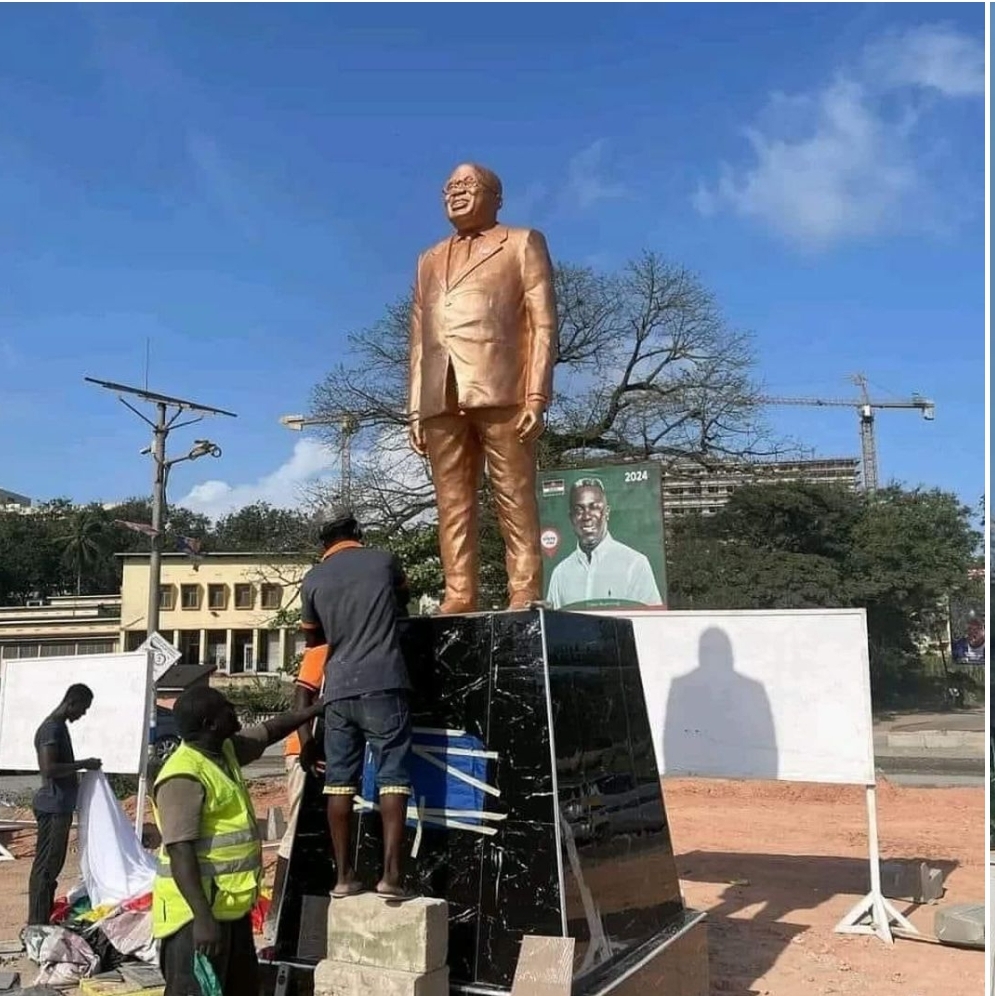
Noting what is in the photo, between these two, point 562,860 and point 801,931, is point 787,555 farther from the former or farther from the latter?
point 562,860

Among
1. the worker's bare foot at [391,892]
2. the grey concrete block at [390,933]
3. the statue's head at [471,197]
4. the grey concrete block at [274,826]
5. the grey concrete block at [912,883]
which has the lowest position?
the grey concrete block at [274,826]

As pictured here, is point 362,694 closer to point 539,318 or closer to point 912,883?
point 539,318

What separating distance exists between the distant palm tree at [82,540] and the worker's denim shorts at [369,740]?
5005 cm

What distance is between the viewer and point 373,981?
3574mm

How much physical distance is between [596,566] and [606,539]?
37 cm

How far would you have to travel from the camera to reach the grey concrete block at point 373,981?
139 inches

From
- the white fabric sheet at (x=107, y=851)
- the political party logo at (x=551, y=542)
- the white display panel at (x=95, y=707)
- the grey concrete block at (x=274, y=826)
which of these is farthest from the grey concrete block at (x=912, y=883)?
the political party logo at (x=551, y=542)

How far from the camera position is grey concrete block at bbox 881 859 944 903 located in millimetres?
6988

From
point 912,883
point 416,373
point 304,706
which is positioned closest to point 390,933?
point 304,706

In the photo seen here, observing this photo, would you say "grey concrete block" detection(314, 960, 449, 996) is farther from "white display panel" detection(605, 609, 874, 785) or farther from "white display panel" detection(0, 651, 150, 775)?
"white display panel" detection(0, 651, 150, 775)

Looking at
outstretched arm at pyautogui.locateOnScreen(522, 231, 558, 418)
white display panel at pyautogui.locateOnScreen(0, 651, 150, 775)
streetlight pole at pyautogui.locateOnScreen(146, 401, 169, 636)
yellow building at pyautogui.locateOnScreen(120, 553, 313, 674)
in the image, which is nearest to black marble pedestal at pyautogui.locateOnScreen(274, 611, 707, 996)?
outstretched arm at pyautogui.locateOnScreen(522, 231, 558, 418)

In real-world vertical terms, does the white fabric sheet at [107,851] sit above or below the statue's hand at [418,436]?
below

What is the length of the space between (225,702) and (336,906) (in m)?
0.97

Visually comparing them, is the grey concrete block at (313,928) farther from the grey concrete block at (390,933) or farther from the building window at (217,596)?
the building window at (217,596)
